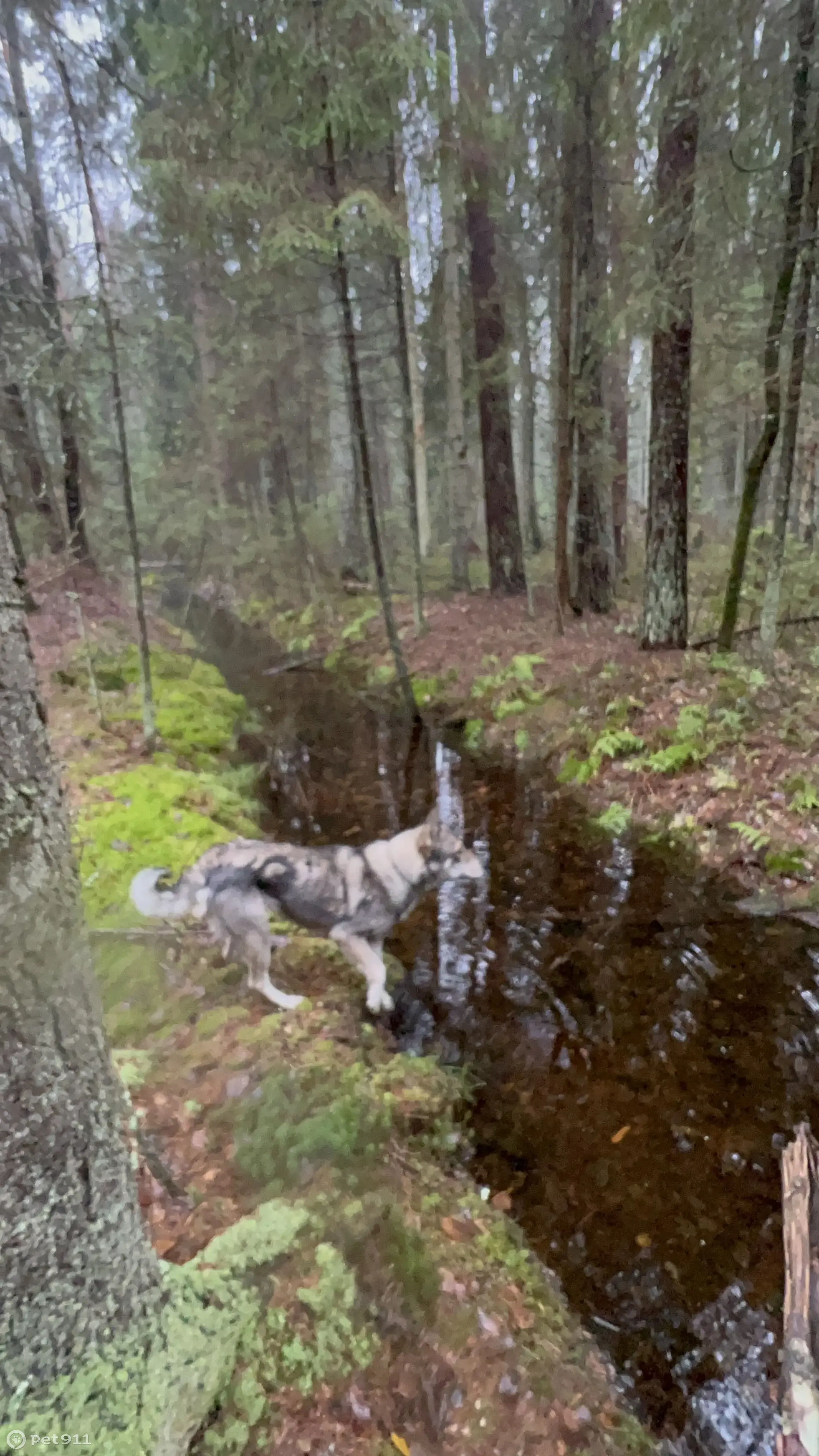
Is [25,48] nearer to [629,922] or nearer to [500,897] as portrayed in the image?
[500,897]

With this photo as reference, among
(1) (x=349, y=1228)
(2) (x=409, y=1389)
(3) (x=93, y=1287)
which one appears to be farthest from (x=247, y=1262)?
(3) (x=93, y=1287)

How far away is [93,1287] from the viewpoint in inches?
85.4

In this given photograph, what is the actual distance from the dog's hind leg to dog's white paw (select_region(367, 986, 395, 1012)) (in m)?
0.53

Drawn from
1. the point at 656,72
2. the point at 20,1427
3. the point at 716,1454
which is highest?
the point at 656,72

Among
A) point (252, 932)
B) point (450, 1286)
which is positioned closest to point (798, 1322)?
point (450, 1286)

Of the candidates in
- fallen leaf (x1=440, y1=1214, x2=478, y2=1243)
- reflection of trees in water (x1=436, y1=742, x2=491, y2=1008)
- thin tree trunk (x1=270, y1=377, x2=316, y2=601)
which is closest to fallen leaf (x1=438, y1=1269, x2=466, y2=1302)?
fallen leaf (x1=440, y1=1214, x2=478, y2=1243)

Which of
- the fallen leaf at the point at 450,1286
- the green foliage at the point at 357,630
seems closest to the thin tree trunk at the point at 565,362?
the green foliage at the point at 357,630

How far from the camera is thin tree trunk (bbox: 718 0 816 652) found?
704 centimetres

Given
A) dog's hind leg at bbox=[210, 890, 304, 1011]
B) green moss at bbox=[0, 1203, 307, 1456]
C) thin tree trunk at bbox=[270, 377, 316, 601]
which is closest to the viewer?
green moss at bbox=[0, 1203, 307, 1456]

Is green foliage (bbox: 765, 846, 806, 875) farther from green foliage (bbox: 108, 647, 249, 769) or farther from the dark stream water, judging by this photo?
green foliage (bbox: 108, 647, 249, 769)

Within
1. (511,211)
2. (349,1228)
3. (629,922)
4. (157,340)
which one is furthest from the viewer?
(157,340)

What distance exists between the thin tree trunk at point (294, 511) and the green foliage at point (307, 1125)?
1582 centimetres

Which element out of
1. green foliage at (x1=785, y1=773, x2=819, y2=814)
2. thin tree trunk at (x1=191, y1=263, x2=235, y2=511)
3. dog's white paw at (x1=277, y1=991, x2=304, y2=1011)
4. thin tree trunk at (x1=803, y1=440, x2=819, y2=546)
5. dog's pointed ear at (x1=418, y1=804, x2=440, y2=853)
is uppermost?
thin tree trunk at (x1=191, y1=263, x2=235, y2=511)

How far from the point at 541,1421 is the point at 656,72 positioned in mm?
13080
